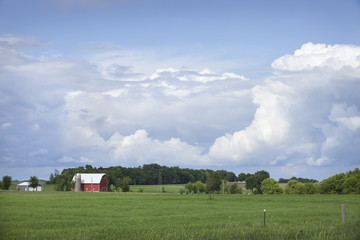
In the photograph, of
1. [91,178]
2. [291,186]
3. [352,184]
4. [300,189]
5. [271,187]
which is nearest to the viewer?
[352,184]

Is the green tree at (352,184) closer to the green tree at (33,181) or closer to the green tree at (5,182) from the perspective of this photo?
the green tree at (5,182)

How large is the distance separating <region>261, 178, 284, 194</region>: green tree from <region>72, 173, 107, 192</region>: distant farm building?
50822 mm

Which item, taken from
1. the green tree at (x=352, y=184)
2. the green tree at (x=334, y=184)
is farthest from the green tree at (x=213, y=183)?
the green tree at (x=352, y=184)

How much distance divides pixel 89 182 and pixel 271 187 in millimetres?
56542

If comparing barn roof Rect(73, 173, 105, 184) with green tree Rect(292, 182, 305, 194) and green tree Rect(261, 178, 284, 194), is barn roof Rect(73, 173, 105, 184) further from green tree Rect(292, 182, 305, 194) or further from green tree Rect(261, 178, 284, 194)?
green tree Rect(292, 182, 305, 194)

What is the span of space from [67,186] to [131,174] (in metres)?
46.9

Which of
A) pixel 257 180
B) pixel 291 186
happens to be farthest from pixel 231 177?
pixel 291 186

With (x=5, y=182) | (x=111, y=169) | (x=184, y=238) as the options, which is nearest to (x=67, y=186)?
(x=5, y=182)

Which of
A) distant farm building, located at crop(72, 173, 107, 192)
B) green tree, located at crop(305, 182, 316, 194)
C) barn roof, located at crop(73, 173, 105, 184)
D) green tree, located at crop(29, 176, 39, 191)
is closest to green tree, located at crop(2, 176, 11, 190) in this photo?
green tree, located at crop(29, 176, 39, 191)

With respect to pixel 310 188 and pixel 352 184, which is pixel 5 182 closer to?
pixel 310 188

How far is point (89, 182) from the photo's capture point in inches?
5207

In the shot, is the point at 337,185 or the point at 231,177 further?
the point at 231,177

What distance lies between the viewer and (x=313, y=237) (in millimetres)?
14234

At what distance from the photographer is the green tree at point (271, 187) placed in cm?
11412
